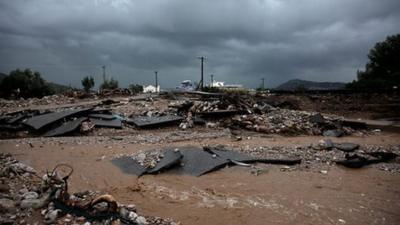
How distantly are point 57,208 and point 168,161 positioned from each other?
10.5ft

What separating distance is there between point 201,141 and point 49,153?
14.8 feet

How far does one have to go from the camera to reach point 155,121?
46.1ft

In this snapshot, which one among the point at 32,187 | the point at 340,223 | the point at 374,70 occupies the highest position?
the point at 374,70

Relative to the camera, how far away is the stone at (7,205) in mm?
4297

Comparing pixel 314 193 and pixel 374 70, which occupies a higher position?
pixel 374 70

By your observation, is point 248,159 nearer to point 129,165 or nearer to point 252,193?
point 252,193

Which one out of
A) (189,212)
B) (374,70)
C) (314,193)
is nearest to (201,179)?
(189,212)

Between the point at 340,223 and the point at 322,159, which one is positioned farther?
the point at 322,159

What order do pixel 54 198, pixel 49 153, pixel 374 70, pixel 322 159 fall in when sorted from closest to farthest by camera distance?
pixel 54 198 < pixel 322 159 < pixel 49 153 < pixel 374 70

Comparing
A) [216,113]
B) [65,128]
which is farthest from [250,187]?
[216,113]

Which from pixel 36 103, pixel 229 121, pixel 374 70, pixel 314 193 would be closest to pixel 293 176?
pixel 314 193

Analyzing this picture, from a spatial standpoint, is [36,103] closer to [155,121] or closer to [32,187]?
[155,121]

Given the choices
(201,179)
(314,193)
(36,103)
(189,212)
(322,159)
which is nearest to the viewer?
(189,212)

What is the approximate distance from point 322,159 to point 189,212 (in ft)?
15.2
